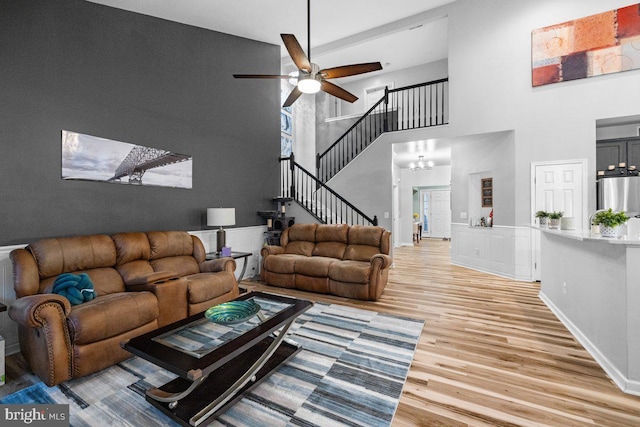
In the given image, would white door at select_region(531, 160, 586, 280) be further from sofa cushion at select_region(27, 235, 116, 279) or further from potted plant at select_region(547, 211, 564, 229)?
sofa cushion at select_region(27, 235, 116, 279)

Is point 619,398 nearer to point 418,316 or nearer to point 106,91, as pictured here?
point 418,316

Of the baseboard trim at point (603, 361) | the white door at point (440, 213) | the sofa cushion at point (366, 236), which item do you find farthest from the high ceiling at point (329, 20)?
the baseboard trim at point (603, 361)

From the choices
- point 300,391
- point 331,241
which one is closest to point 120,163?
point 331,241

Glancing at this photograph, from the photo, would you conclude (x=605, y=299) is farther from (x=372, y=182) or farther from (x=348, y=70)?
(x=372, y=182)

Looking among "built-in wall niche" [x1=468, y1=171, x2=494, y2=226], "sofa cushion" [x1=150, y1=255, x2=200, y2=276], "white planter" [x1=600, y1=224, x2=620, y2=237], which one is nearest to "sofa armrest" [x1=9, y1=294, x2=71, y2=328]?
"sofa cushion" [x1=150, y1=255, x2=200, y2=276]

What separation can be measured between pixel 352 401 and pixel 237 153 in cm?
430

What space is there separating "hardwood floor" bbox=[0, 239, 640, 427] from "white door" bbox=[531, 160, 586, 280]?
1.69 meters

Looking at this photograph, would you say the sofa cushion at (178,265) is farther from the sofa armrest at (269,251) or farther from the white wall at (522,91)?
the white wall at (522,91)

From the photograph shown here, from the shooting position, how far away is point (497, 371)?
2.24 meters

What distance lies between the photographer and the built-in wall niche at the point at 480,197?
597 centimetres

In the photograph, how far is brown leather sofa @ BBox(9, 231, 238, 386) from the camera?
80.9 inches

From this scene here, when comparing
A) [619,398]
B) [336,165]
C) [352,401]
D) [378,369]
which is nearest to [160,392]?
[352,401]

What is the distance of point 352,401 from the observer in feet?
6.19

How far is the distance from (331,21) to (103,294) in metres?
5.80
